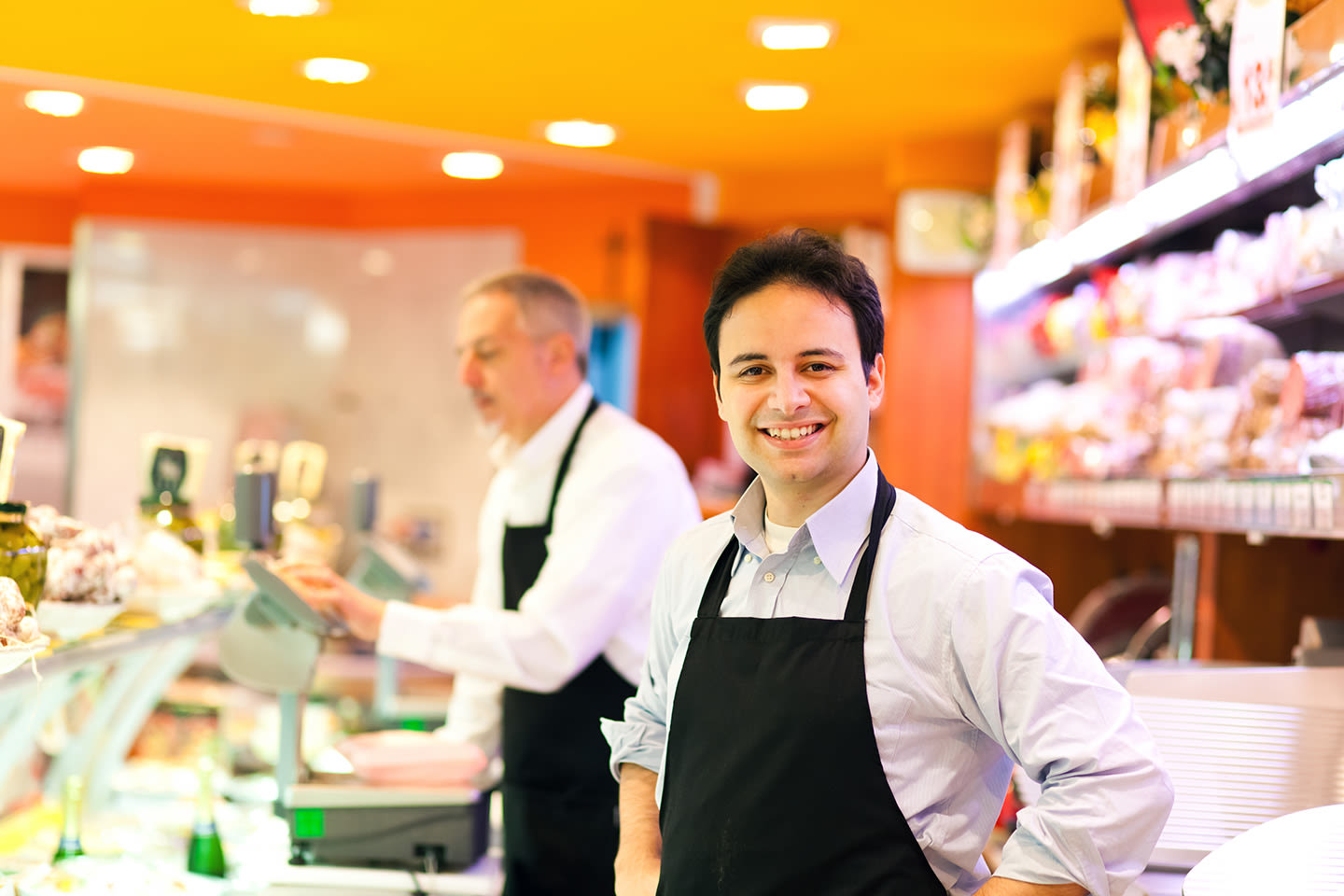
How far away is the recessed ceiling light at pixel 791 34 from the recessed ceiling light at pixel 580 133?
1581 millimetres

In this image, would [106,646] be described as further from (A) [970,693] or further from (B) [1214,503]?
(B) [1214,503]

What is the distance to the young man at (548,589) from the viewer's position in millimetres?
2445

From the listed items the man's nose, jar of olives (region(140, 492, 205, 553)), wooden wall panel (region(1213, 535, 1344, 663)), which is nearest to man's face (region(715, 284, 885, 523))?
the man's nose

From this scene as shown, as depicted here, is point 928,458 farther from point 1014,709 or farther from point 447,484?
point 1014,709

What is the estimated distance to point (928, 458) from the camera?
5379 millimetres

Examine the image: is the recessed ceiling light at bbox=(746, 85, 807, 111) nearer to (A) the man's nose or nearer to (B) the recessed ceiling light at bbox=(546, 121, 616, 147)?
(B) the recessed ceiling light at bbox=(546, 121, 616, 147)

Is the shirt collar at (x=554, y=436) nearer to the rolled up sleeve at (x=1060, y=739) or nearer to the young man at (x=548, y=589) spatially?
the young man at (x=548, y=589)

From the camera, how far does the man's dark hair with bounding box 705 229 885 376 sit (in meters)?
1.54

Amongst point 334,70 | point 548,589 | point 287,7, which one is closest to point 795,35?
point 287,7

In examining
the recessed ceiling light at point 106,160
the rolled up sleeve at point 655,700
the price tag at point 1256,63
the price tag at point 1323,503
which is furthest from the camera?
the recessed ceiling light at point 106,160

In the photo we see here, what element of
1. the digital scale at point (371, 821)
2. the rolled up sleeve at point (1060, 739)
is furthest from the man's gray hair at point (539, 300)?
the rolled up sleeve at point (1060, 739)

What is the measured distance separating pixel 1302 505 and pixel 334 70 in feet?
12.8

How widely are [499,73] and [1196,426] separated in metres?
3.03

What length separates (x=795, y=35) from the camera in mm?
4180
